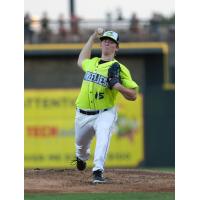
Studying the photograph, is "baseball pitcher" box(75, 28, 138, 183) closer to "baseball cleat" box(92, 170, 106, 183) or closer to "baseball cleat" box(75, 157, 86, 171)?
"baseball cleat" box(92, 170, 106, 183)

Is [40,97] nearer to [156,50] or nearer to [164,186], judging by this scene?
[156,50]

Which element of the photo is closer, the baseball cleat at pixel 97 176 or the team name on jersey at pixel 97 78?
the baseball cleat at pixel 97 176

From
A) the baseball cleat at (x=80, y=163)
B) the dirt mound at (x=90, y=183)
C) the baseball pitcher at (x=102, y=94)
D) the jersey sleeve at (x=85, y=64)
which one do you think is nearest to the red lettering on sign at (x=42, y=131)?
the dirt mound at (x=90, y=183)

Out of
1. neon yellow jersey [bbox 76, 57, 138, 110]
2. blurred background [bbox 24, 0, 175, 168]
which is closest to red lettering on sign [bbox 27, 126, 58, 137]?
blurred background [bbox 24, 0, 175, 168]

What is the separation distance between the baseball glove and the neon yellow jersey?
0.12 m

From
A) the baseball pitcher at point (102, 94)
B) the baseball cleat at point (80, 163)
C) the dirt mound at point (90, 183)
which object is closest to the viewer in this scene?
the dirt mound at point (90, 183)

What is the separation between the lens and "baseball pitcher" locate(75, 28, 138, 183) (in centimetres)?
820

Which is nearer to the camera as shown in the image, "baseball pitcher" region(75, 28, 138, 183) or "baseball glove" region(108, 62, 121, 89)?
"baseball glove" region(108, 62, 121, 89)

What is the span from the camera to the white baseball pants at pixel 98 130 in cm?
823

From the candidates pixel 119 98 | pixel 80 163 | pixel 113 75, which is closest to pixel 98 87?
pixel 113 75

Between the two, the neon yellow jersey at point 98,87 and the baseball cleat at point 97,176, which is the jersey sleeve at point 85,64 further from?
the baseball cleat at point 97,176

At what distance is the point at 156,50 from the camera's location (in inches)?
782

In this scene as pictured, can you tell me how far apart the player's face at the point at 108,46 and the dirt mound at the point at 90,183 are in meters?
1.52

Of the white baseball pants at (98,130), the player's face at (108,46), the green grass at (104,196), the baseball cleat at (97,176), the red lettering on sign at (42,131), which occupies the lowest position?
the green grass at (104,196)
